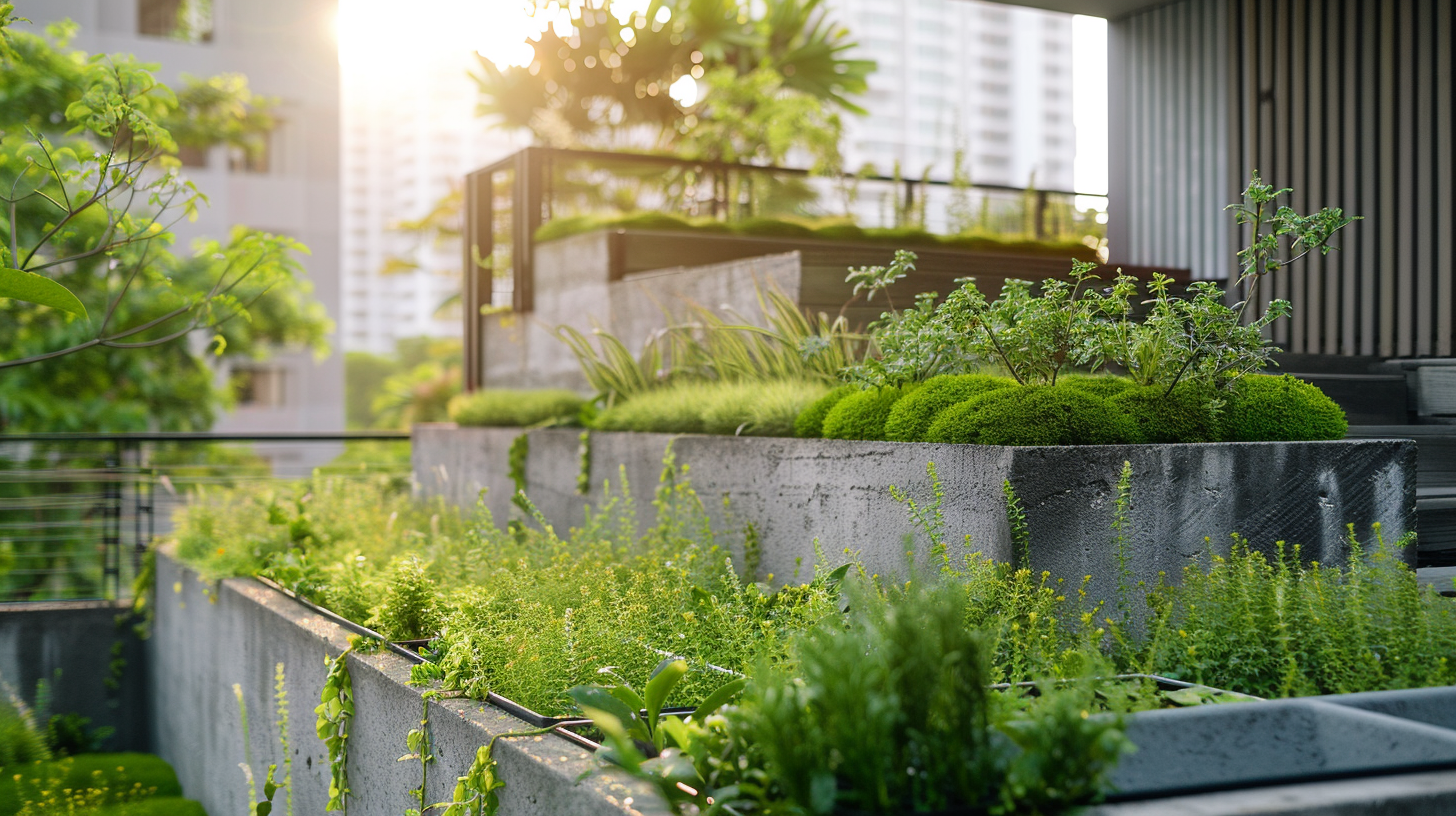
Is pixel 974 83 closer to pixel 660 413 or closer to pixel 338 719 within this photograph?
pixel 660 413

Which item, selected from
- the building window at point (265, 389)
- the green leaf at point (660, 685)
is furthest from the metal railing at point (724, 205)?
the building window at point (265, 389)

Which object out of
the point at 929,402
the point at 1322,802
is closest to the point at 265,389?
the point at 929,402

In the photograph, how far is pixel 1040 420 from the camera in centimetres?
326

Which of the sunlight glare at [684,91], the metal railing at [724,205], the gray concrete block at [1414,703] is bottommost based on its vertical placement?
the gray concrete block at [1414,703]

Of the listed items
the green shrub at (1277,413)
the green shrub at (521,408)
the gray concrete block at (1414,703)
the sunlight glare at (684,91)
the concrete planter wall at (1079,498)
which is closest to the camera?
the gray concrete block at (1414,703)

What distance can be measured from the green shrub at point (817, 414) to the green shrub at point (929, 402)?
0.50 metres

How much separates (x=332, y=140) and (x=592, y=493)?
59.3 feet

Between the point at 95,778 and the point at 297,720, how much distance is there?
2599 mm

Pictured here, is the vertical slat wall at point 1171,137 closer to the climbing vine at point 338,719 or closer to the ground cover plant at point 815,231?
the ground cover plant at point 815,231

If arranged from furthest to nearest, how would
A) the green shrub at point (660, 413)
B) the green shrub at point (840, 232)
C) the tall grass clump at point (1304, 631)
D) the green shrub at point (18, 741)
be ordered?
the green shrub at point (840, 232), the green shrub at point (18, 741), the green shrub at point (660, 413), the tall grass clump at point (1304, 631)

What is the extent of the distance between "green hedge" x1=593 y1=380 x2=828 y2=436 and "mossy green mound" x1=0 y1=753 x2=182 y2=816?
114 inches

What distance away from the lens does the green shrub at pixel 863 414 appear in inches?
153

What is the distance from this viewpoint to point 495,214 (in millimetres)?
8711

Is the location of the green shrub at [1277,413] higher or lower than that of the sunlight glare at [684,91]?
lower
